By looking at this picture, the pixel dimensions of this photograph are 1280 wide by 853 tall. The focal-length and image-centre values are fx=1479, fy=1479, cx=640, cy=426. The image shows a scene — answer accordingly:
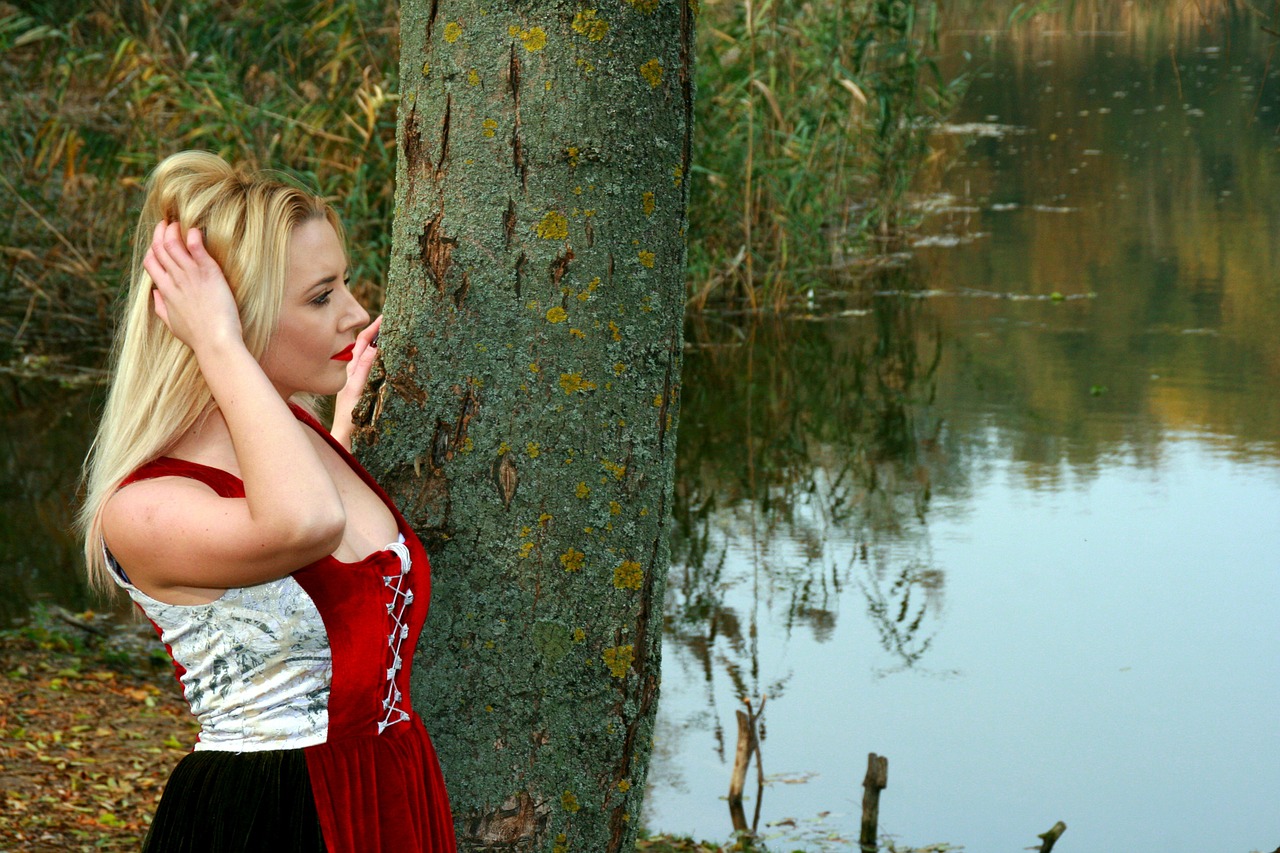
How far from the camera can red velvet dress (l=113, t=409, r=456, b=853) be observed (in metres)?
1.64

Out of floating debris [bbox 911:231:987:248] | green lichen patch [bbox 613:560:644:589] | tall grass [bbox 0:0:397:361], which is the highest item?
tall grass [bbox 0:0:397:361]

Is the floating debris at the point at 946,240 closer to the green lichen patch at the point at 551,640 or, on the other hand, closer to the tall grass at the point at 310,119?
the tall grass at the point at 310,119

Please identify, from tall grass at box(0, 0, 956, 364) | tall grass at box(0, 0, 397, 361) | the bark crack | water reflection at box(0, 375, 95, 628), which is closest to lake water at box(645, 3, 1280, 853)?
tall grass at box(0, 0, 956, 364)

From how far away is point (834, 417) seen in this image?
27.4 ft

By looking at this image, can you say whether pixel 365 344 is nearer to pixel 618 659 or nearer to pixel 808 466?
pixel 618 659

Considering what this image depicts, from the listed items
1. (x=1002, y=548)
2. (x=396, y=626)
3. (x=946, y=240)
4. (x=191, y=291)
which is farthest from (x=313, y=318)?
(x=946, y=240)

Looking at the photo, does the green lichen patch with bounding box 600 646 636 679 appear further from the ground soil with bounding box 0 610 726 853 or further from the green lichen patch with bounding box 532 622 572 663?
the ground soil with bounding box 0 610 726 853

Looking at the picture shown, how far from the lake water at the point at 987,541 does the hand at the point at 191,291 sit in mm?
2259

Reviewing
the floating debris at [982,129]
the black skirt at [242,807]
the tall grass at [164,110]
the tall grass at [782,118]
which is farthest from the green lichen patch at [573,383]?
the floating debris at [982,129]

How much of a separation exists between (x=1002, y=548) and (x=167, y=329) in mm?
5262

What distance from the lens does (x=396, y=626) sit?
174 centimetres

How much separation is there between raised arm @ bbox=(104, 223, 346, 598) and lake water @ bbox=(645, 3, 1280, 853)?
213cm

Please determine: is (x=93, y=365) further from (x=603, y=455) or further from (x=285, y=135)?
(x=603, y=455)

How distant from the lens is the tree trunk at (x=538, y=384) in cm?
187
